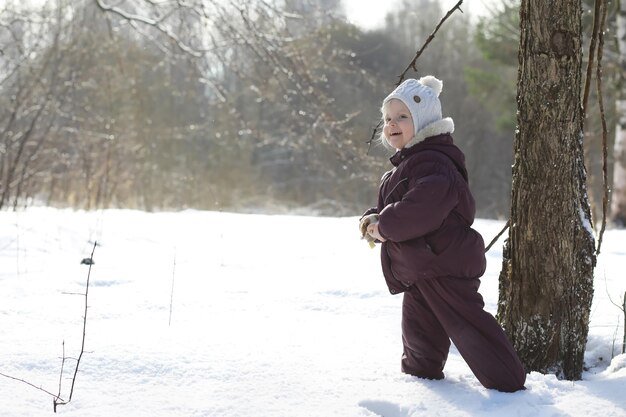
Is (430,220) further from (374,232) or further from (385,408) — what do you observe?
(385,408)

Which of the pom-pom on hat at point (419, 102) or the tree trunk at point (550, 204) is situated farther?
the tree trunk at point (550, 204)

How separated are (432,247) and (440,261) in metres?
0.06

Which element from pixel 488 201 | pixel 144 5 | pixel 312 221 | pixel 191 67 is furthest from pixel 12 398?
pixel 488 201

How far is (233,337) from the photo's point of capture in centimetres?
267

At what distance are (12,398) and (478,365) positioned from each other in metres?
1.48

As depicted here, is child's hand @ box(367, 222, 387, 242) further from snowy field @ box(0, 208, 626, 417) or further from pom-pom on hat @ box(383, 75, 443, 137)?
snowy field @ box(0, 208, 626, 417)

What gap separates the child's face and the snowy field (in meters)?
0.85

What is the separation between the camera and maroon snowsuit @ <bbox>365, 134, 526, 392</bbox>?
7.09 ft

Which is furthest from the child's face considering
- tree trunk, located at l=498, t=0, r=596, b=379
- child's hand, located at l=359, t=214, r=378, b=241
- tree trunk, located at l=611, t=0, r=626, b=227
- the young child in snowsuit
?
tree trunk, located at l=611, t=0, r=626, b=227

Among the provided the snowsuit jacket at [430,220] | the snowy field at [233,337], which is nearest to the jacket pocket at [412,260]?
the snowsuit jacket at [430,220]

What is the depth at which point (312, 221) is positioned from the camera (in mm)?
6691

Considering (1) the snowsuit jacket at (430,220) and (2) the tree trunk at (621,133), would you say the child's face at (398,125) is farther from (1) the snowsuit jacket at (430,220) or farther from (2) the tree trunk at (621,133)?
(2) the tree trunk at (621,133)

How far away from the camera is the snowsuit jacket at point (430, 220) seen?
7.07 ft

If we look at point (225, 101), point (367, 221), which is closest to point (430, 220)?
point (367, 221)
